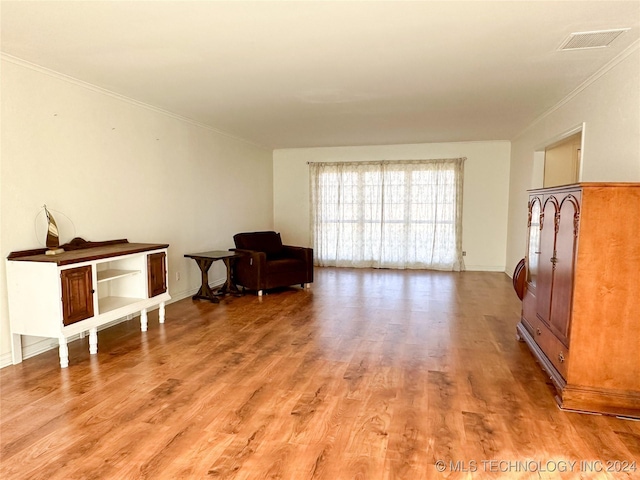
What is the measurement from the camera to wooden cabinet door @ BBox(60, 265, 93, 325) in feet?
9.68

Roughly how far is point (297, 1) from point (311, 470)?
2440 mm

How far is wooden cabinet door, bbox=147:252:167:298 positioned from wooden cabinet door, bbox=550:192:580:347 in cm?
351

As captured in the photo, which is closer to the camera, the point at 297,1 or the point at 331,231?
the point at 297,1

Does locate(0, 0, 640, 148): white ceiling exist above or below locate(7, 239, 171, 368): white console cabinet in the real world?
above

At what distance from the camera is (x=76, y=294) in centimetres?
304

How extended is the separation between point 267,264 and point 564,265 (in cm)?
366

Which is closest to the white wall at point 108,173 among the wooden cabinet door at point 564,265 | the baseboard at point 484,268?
the wooden cabinet door at point 564,265

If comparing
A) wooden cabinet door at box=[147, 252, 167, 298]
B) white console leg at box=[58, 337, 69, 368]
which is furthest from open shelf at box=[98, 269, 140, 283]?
white console leg at box=[58, 337, 69, 368]

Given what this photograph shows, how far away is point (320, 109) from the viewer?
182 inches

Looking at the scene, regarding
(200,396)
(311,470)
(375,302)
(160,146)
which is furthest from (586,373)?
(160,146)

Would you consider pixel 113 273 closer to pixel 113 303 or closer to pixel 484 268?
pixel 113 303

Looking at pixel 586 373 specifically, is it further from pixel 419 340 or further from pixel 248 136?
pixel 248 136

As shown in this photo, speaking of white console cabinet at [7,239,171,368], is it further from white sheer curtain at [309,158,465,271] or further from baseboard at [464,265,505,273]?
baseboard at [464,265,505,273]

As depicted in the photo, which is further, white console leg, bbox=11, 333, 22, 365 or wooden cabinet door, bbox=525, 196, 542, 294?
wooden cabinet door, bbox=525, 196, 542, 294
